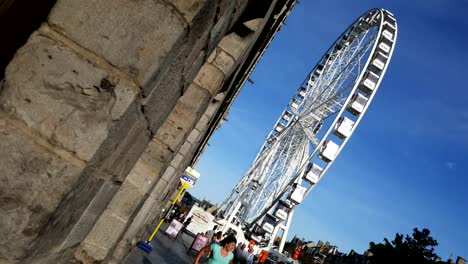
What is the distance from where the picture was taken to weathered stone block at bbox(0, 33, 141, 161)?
4.65 feet

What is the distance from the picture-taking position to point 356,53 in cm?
2439

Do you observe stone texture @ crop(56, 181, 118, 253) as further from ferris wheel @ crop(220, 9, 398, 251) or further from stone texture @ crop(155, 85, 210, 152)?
ferris wheel @ crop(220, 9, 398, 251)

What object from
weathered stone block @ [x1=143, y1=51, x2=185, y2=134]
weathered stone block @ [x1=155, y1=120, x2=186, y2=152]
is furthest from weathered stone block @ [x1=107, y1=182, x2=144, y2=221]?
weathered stone block @ [x1=143, y1=51, x2=185, y2=134]

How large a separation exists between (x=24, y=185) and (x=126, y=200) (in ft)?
9.19

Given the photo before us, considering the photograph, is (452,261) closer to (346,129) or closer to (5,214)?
(346,129)

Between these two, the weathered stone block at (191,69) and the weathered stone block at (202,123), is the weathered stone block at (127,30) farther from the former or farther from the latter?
the weathered stone block at (202,123)

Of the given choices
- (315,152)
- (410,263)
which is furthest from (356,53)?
(410,263)

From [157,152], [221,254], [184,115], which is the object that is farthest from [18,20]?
[221,254]

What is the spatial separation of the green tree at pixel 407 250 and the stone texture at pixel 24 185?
1293 inches

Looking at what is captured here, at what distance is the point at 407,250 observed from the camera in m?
29.7

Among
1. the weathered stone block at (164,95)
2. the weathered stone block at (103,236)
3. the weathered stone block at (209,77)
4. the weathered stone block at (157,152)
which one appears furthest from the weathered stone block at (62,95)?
the weathered stone block at (209,77)

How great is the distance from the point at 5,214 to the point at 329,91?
25030mm

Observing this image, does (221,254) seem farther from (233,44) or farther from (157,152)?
(233,44)

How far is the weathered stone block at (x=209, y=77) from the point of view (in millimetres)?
4520
